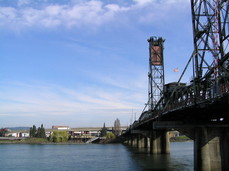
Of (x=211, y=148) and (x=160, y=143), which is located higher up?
(x=211, y=148)

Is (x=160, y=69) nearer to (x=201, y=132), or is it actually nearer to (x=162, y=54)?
(x=162, y=54)

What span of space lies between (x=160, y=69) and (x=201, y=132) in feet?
185

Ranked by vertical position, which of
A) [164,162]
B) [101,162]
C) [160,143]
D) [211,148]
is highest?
[211,148]

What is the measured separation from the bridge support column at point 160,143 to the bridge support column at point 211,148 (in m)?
38.6

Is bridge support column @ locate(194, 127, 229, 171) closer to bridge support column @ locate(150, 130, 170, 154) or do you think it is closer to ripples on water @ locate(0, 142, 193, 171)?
ripples on water @ locate(0, 142, 193, 171)

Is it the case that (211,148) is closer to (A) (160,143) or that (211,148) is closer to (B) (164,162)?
(B) (164,162)

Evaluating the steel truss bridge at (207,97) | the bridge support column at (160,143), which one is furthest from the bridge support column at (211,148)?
the bridge support column at (160,143)

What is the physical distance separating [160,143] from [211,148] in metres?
40.7

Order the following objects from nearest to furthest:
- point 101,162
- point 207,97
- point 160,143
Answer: point 207,97 < point 101,162 < point 160,143

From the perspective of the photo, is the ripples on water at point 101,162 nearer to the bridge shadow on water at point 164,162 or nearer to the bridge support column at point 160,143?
the bridge shadow on water at point 164,162

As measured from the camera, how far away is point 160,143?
8281 cm

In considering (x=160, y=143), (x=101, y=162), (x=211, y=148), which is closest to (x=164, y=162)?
(x=101, y=162)

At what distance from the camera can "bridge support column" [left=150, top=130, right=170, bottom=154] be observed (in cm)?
8112

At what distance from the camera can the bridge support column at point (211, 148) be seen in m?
40.6
